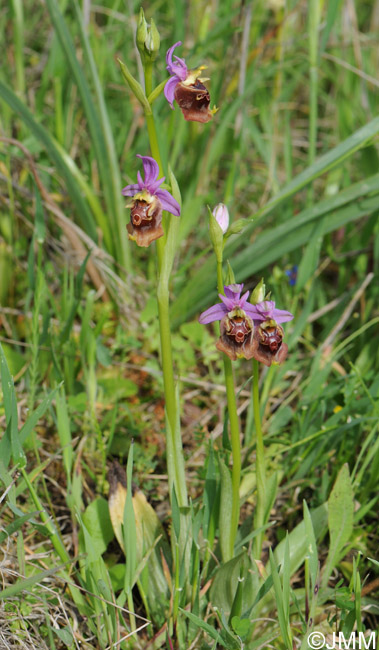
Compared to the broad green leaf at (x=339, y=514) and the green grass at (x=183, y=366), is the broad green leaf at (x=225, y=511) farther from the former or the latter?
the broad green leaf at (x=339, y=514)

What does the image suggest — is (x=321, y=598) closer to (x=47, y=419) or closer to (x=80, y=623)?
(x=80, y=623)

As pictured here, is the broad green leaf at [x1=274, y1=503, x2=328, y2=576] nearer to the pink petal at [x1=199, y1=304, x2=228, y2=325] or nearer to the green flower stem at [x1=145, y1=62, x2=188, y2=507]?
the green flower stem at [x1=145, y1=62, x2=188, y2=507]

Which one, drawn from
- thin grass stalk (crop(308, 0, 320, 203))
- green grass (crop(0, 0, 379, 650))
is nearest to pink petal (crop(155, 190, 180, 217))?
green grass (crop(0, 0, 379, 650))

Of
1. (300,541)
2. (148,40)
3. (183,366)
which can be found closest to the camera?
(148,40)

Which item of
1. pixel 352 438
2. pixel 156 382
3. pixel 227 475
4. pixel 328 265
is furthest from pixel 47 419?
pixel 328 265

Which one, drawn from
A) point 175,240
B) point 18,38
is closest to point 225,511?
point 175,240

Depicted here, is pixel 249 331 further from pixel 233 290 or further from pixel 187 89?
pixel 187 89

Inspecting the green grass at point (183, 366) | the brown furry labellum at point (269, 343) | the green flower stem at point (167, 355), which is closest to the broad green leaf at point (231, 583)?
Answer: the green grass at point (183, 366)
